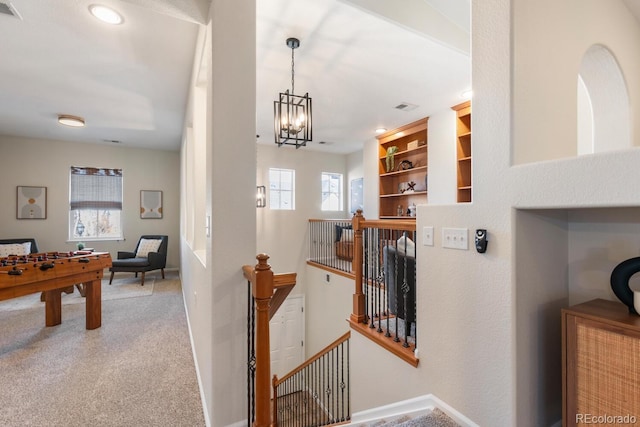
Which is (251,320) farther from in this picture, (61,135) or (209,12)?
(61,135)

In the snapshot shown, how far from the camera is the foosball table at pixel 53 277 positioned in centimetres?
260

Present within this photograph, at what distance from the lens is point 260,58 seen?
9.50ft

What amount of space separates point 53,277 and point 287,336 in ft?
13.6

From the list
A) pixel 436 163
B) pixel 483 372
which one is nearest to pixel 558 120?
pixel 483 372

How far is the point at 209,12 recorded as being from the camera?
187cm

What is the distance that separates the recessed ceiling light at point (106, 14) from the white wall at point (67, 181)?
4978 millimetres

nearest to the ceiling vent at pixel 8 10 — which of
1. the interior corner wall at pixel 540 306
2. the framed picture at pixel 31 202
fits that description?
the interior corner wall at pixel 540 306

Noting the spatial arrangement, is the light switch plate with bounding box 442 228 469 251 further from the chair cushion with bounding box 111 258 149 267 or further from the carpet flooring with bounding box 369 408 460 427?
the chair cushion with bounding box 111 258 149 267

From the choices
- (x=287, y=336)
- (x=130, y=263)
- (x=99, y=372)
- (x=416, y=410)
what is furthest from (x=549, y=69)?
(x=130, y=263)

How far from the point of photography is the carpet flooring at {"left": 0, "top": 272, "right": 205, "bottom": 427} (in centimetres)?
A: 195

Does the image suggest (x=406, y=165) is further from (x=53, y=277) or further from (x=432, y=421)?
(x=53, y=277)

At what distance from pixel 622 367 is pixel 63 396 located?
10.8 ft

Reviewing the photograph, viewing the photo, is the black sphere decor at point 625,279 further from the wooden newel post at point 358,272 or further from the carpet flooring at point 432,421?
the wooden newel post at point 358,272

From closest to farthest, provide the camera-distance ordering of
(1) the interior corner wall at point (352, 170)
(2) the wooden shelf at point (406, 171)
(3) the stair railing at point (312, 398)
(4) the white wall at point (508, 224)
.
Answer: (4) the white wall at point (508, 224) → (3) the stair railing at point (312, 398) → (2) the wooden shelf at point (406, 171) → (1) the interior corner wall at point (352, 170)
